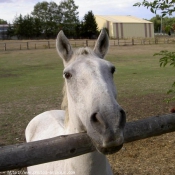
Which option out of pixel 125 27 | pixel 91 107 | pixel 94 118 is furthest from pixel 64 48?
pixel 125 27

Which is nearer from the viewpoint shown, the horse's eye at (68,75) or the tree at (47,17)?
the horse's eye at (68,75)

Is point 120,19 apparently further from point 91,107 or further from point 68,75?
point 91,107

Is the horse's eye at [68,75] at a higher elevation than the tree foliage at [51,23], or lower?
lower

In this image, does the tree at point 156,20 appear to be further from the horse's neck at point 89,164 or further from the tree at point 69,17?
the tree at point 69,17

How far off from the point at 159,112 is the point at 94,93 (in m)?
6.85

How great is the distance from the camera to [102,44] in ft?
10.5

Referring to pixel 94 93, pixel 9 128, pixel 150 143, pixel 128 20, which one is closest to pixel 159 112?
pixel 150 143

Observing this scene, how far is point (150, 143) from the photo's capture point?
6.25m

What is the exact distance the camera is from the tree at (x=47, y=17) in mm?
72688

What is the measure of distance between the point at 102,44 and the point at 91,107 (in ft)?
3.92

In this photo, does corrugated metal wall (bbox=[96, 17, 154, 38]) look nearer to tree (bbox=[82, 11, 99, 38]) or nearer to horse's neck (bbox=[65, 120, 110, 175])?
tree (bbox=[82, 11, 99, 38])

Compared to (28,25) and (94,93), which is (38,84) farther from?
(28,25)

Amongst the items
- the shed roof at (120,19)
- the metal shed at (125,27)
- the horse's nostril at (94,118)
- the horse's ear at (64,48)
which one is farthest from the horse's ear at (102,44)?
the shed roof at (120,19)

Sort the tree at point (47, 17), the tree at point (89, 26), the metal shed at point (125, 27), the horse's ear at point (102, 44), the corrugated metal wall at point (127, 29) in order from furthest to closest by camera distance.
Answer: the metal shed at point (125, 27), the corrugated metal wall at point (127, 29), the tree at point (47, 17), the tree at point (89, 26), the horse's ear at point (102, 44)
